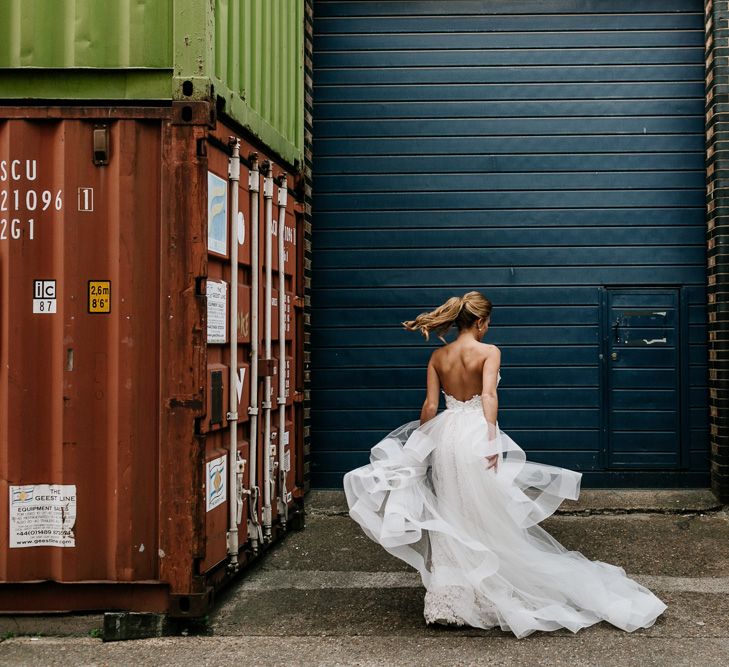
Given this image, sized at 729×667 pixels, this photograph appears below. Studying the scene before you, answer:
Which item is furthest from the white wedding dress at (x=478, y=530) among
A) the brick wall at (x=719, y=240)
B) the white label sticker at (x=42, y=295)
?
A: the brick wall at (x=719, y=240)

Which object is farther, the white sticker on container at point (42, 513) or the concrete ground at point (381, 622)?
the white sticker on container at point (42, 513)

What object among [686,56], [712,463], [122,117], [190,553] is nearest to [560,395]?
[712,463]

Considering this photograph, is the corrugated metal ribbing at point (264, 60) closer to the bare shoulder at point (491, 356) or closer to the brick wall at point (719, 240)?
the bare shoulder at point (491, 356)

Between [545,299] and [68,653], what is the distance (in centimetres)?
566

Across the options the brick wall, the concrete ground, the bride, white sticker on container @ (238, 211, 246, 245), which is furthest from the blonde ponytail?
the brick wall

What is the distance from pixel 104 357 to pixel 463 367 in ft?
7.25

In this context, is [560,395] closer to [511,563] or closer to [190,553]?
[511,563]

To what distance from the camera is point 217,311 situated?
530cm

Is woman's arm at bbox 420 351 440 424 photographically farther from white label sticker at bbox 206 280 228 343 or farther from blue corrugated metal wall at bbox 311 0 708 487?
blue corrugated metal wall at bbox 311 0 708 487

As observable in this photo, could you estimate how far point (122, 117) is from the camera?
16.4ft

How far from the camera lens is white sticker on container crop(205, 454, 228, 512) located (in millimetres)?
5125

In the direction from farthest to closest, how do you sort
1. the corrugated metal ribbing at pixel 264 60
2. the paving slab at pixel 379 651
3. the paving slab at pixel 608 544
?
the paving slab at pixel 608 544, the corrugated metal ribbing at pixel 264 60, the paving slab at pixel 379 651

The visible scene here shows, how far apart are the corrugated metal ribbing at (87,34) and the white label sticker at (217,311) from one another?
1.37 meters

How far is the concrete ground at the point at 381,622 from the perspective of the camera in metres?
4.67
